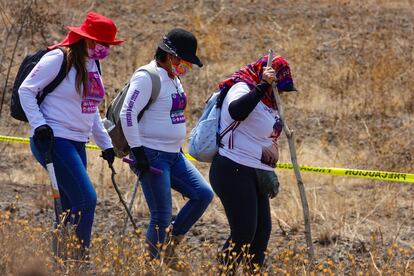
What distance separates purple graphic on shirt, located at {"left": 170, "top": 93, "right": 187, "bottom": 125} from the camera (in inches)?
226

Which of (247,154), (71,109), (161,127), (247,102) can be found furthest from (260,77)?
(71,109)

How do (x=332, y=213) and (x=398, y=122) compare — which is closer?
(x=332, y=213)

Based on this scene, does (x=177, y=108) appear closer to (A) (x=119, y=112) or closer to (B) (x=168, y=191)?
(A) (x=119, y=112)

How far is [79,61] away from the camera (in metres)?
5.41

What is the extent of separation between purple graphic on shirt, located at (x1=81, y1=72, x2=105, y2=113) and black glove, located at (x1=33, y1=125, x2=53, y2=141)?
268 millimetres

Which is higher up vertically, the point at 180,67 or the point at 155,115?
the point at 180,67

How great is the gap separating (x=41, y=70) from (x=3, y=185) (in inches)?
178

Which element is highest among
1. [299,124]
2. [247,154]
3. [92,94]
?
[92,94]

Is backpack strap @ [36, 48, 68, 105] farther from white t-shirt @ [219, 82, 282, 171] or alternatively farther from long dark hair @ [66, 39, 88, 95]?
white t-shirt @ [219, 82, 282, 171]

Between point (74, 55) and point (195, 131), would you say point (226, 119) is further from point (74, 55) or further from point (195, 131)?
point (74, 55)

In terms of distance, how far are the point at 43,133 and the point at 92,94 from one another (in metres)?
0.39

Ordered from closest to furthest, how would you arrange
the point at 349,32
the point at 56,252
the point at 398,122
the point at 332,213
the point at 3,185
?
1. the point at 56,252
2. the point at 332,213
3. the point at 3,185
4. the point at 398,122
5. the point at 349,32

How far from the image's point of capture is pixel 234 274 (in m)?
5.11

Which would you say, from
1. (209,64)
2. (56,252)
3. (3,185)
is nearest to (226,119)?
(56,252)
